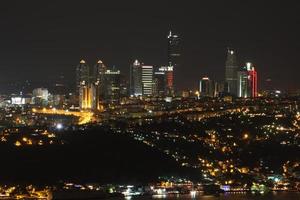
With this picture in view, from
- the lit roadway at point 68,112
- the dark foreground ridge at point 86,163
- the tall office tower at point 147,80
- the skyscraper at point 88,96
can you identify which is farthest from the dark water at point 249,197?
the tall office tower at point 147,80

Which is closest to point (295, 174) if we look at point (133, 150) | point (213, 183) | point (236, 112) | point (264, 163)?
point (264, 163)

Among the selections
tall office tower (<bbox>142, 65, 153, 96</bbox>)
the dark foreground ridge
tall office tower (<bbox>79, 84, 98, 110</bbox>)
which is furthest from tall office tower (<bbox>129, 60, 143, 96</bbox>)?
the dark foreground ridge

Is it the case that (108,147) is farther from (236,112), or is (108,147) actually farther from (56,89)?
(56,89)

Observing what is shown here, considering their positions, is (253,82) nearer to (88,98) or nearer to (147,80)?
(147,80)

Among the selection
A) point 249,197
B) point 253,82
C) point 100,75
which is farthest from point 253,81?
point 249,197

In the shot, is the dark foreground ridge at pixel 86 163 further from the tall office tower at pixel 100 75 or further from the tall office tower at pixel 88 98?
the tall office tower at pixel 100 75

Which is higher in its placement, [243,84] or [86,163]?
[243,84]
